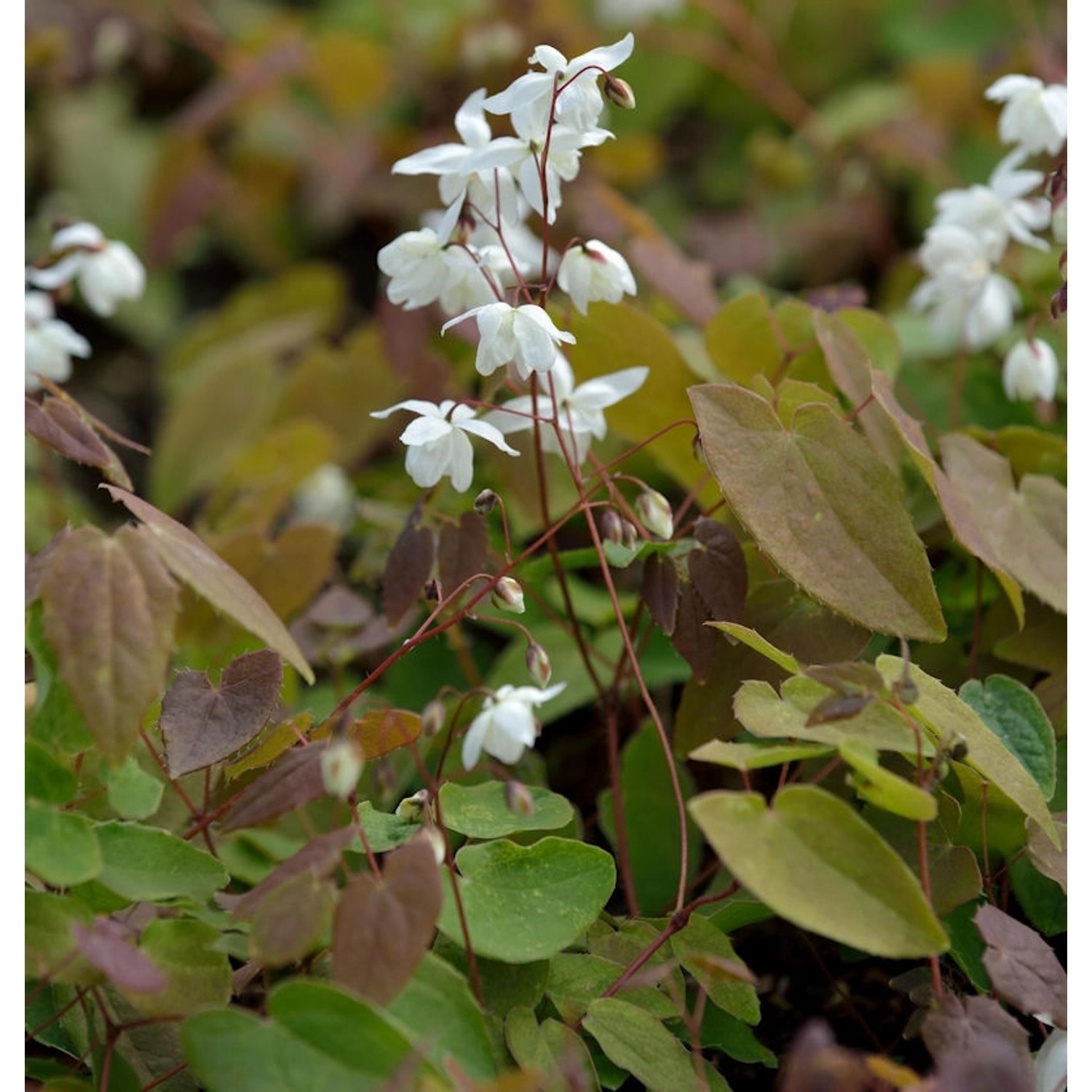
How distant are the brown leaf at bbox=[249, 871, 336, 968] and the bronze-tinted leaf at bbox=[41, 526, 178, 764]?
110 millimetres

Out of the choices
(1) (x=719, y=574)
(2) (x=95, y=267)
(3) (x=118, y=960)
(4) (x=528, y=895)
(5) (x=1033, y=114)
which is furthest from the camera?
(2) (x=95, y=267)

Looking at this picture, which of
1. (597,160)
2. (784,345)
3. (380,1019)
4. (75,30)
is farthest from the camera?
(75,30)

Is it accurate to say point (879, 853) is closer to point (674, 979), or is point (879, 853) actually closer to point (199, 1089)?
point (674, 979)

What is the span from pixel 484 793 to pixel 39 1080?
314mm

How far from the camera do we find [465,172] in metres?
0.80

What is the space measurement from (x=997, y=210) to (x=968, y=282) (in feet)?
0.20

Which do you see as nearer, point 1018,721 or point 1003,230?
point 1018,721

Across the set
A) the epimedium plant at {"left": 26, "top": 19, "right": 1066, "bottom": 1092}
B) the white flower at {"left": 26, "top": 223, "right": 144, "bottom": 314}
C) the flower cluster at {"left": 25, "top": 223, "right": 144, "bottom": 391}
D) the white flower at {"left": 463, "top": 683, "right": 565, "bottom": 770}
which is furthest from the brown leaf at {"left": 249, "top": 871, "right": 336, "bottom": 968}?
the white flower at {"left": 26, "top": 223, "right": 144, "bottom": 314}

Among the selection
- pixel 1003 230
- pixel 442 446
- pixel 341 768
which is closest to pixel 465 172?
pixel 442 446

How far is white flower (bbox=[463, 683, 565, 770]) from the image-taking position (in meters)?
0.69

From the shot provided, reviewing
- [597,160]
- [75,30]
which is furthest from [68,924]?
[75,30]

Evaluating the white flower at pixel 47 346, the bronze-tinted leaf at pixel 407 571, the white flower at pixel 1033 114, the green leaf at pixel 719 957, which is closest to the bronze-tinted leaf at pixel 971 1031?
the green leaf at pixel 719 957

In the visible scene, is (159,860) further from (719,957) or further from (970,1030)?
(970,1030)

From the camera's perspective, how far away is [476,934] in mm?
717
